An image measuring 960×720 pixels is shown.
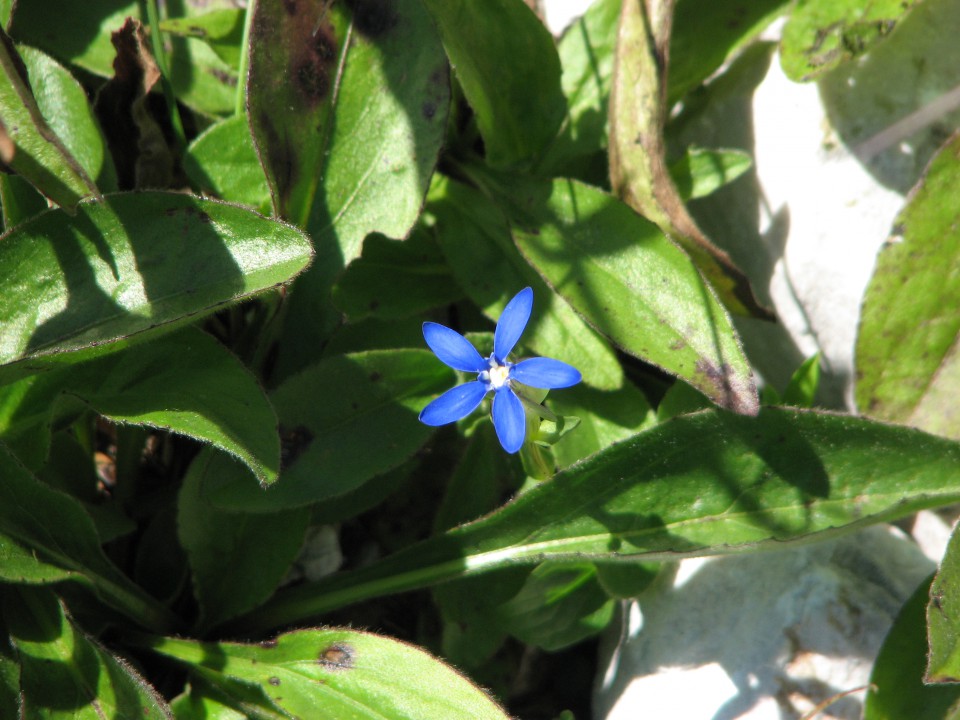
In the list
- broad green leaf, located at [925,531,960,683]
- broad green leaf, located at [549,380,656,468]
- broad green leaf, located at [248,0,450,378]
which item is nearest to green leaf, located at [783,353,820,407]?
broad green leaf, located at [549,380,656,468]

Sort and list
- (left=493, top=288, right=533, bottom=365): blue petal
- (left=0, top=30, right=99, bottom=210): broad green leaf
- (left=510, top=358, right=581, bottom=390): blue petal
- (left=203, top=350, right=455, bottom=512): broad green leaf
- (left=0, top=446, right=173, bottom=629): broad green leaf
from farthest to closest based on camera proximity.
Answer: (left=203, top=350, right=455, bottom=512): broad green leaf → (left=0, top=446, right=173, bottom=629): broad green leaf → (left=493, top=288, right=533, bottom=365): blue petal → (left=510, top=358, right=581, bottom=390): blue petal → (left=0, top=30, right=99, bottom=210): broad green leaf

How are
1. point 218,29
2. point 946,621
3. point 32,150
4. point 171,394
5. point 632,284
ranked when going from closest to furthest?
point 32,150 → point 946,621 → point 171,394 → point 632,284 → point 218,29

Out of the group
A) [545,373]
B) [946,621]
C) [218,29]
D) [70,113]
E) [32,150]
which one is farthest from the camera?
[218,29]

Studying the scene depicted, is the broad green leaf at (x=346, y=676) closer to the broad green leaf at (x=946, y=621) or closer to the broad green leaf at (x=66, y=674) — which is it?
the broad green leaf at (x=66, y=674)

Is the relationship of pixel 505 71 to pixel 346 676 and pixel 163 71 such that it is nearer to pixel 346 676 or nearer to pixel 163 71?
pixel 163 71

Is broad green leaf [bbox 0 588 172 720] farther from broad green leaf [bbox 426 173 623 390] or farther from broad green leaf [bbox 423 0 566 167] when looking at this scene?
broad green leaf [bbox 423 0 566 167]

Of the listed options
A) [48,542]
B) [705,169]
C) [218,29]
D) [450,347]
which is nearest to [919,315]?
[705,169]

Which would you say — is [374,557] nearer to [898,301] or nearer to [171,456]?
[171,456]
